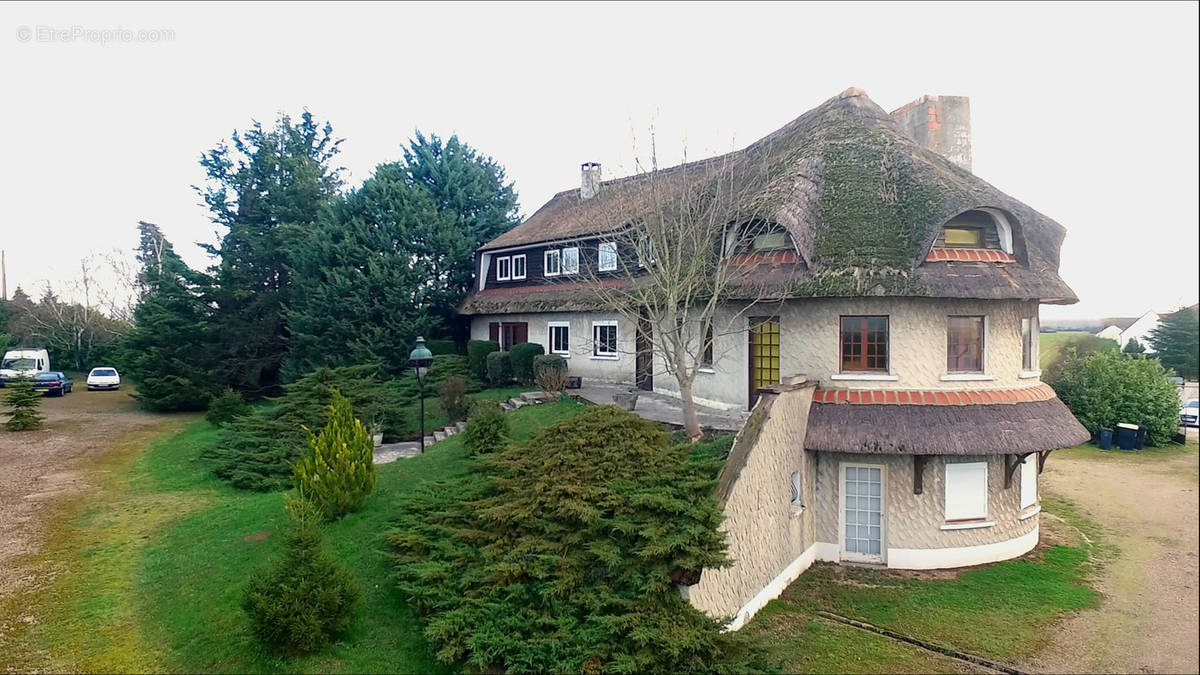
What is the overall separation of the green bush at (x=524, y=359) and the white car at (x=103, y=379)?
30.5m

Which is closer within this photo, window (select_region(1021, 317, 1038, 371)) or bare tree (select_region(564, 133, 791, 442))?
bare tree (select_region(564, 133, 791, 442))

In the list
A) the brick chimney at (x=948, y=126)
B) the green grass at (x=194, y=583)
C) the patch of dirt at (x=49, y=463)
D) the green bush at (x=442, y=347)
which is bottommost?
the green grass at (x=194, y=583)

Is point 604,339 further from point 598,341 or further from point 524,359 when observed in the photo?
point 524,359

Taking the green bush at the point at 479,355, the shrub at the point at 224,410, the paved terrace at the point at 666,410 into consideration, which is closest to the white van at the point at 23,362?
the shrub at the point at 224,410

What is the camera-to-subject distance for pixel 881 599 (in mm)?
12898

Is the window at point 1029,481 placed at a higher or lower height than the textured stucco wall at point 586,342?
lower

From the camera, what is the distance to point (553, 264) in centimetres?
2634

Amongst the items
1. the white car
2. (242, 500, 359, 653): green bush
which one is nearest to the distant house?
(242, 500, 359, 653): green bush

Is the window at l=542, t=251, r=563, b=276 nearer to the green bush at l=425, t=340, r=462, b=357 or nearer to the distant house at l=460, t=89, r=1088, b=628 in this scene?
the green bush at l=425, t=340, r=462, b=357

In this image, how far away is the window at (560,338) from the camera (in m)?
25.3

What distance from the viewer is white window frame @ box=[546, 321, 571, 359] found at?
25.2 m

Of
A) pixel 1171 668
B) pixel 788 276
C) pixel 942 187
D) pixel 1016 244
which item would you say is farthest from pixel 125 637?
pixel 1016 244

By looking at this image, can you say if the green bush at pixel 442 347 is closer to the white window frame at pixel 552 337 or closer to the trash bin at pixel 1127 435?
the white window frame at pixel 552 337

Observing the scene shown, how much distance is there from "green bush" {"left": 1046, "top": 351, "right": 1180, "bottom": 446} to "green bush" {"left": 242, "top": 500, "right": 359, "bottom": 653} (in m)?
31.6
